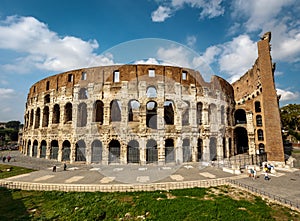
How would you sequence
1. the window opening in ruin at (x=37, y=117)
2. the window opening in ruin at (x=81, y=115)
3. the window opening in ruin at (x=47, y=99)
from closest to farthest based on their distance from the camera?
the window opening in ruin at (x=81, y=115), the window opening in ruin at (x=47, y=99), the window opening in ruin at (x=37, y=117)

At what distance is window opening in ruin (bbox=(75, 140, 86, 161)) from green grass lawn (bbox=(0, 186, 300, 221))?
10.1m

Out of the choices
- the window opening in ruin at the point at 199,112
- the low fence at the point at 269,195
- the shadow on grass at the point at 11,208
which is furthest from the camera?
the window opening in ruin at the point at 199,112

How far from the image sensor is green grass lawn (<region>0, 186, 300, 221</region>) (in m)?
8.30

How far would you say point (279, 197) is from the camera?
9977 mm

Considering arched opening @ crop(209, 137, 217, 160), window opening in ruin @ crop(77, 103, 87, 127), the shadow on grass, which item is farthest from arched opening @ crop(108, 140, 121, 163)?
arched opening @ crop(209, 137, 217, 160)

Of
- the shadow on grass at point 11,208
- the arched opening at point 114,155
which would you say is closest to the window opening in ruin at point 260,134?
the arched opening at point 114,155

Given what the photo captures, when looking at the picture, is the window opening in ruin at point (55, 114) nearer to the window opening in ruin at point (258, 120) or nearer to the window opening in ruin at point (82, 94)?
the window opening in ruin at point (82, 94)

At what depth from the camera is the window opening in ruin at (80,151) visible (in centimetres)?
2170

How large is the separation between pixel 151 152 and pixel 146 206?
11.7 metres

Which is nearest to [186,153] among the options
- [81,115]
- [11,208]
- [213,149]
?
[213,149]

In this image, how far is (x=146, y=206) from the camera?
927 centimetres

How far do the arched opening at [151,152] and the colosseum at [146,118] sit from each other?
12cm

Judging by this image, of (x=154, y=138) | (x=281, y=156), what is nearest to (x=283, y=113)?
(x=281, y=156)

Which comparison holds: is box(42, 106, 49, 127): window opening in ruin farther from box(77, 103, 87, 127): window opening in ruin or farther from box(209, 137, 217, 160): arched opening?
box(209, 137, 217, 160): arched opening
